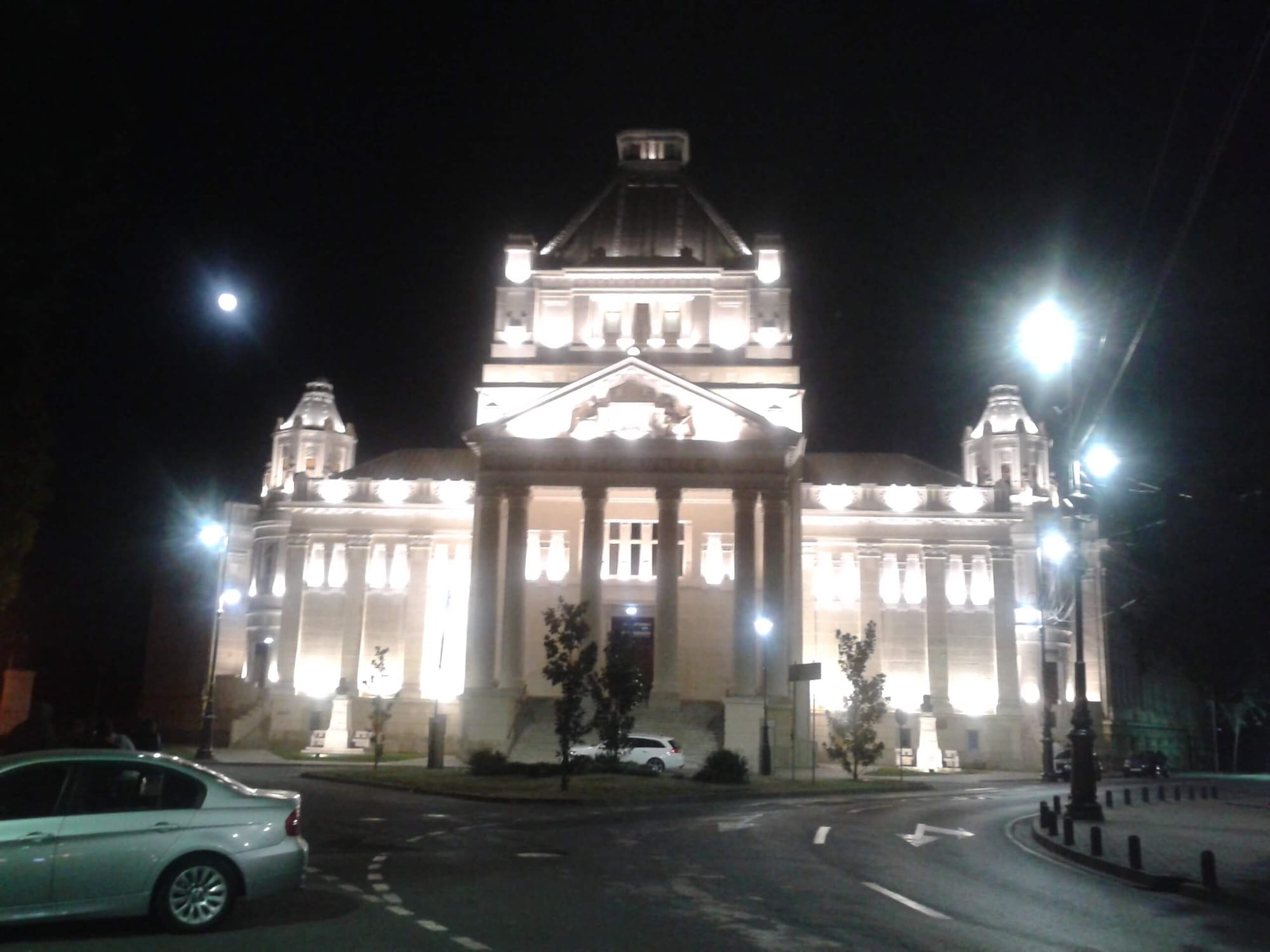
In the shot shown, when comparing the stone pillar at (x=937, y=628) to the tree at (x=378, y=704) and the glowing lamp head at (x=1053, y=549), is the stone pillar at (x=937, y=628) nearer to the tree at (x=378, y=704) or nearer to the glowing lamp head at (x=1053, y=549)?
the glowing lamp head at (x=1053, y=549)

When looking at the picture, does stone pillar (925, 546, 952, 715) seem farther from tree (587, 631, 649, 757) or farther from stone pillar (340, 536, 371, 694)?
stone pillar (340, 536, 371, 694)

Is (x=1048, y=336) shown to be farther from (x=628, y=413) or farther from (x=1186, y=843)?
(x=628, y=413)

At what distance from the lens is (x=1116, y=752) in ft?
206

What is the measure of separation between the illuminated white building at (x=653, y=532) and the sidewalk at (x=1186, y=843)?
19.9 meters

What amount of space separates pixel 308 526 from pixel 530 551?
12.4 metres

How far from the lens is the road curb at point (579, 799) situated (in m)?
30.9

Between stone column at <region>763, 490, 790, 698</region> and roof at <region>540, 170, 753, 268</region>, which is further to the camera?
roof at <region>540, 170, 753, 268</region>

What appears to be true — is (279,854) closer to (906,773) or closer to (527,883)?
(527,883)

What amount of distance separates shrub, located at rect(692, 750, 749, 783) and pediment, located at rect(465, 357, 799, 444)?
1751cm

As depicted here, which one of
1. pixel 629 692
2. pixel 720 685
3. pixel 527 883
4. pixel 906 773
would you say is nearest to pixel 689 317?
pixel 720 685

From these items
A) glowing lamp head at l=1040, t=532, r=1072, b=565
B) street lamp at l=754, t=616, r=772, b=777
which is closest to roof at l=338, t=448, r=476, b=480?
street lamp at l=754, t=616, r=772, b=777

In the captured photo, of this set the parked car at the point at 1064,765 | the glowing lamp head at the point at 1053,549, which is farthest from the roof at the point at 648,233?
the parked car at the point at 1064,765

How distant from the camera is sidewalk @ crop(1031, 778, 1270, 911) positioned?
650 inches

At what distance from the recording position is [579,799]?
31.2m
